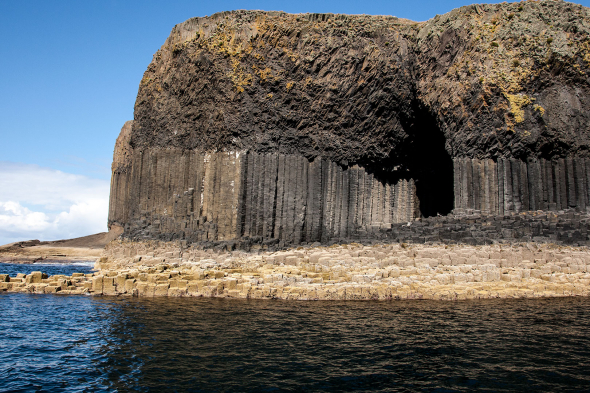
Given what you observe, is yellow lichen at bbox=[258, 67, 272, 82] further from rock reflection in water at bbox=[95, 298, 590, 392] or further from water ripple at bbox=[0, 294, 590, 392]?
rock reflection in water at bbox=[95, 298, 590, 392]

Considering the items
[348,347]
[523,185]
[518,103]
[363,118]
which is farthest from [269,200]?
[348,347]

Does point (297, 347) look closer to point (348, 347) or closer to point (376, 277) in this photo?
point (348, 347)

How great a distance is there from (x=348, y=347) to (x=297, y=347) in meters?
1.21

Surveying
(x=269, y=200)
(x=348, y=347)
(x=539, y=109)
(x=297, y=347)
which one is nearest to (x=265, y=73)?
(x=269, y=200)

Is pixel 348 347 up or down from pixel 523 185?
down

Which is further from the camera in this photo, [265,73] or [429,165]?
[429,165]

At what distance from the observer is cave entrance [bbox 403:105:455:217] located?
1131 inches

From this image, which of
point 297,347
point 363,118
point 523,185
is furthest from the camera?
point 363,118

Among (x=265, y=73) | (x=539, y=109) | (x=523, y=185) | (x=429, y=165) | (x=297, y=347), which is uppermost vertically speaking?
(x=265, y=73)

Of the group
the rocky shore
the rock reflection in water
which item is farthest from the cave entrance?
the rock reflection in water

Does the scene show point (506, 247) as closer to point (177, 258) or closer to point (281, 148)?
point (281, 148)

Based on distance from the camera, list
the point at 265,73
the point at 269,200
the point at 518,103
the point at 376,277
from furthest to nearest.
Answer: the point at 265,73 < the point at 269,200 < the point at 518,103 < the point at 376,277

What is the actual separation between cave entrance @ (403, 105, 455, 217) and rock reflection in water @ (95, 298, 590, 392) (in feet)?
50.1

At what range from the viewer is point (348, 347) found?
420 inches
